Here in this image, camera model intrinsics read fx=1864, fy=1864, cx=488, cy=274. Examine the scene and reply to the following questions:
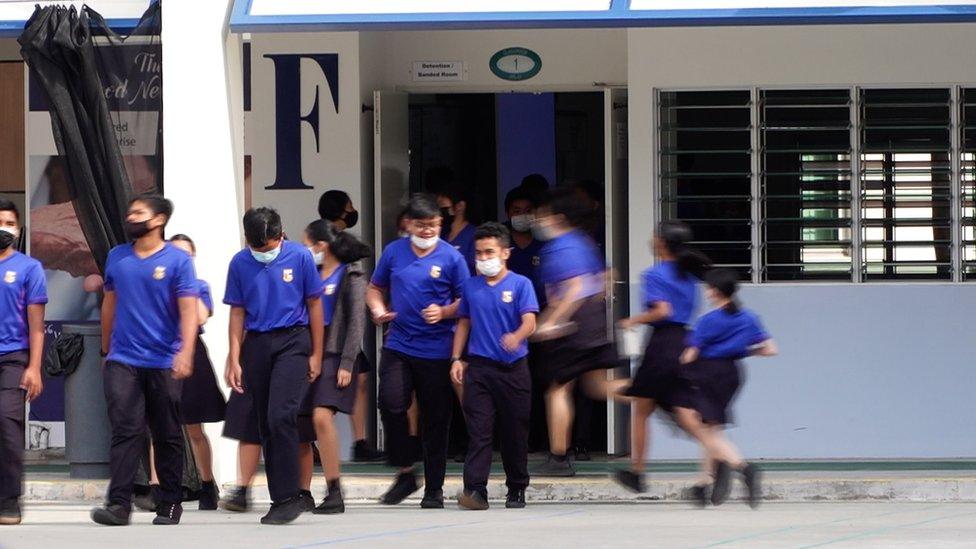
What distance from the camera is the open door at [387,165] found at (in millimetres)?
13289

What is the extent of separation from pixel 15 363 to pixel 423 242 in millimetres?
2383

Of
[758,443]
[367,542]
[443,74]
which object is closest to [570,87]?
[443,74]

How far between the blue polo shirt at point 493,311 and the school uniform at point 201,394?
1.53 metres

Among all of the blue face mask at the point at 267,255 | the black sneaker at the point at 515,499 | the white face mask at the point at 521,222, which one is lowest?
the black sneaker at the point at 515,499

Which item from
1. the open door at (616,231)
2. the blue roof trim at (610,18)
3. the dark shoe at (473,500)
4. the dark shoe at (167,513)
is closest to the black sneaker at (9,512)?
the dark shoe at (167,513)

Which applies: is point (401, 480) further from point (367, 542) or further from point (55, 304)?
point (55, 304)

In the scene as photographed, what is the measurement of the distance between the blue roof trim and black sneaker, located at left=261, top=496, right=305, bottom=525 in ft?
10.1

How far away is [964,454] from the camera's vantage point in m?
12.7

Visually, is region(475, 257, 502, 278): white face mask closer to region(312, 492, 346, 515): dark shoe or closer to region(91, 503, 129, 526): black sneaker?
region(312, 492, 346, 515): dark shoe

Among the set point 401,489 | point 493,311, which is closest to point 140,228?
point 493,311

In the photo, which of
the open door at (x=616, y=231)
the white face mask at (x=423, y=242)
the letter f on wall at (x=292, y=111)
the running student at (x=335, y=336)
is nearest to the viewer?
the running student at (x=335, y=336)

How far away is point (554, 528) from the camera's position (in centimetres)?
970

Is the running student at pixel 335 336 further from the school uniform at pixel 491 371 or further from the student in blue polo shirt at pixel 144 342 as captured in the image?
the student in blue polo shirt at pixel 144 342

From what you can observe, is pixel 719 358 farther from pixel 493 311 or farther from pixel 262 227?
pixel 262 227
